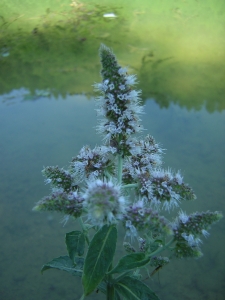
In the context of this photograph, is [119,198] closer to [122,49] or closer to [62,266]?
[62,266]

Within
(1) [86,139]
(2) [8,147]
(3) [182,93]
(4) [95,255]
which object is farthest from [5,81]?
(4) [95,255]

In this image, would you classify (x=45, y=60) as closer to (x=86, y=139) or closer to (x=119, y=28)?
(x=119, y=28)

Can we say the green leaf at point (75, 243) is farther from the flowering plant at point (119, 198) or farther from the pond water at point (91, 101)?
the pond water at point (91, 101)

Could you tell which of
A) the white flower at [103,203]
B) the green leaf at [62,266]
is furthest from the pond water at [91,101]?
the white flower at [103,203]

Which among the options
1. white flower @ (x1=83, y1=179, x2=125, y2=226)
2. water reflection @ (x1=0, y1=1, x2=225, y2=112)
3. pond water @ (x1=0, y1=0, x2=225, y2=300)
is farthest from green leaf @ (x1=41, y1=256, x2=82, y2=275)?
water reflection @ (x1=0, y1=1, x2=225, y2=112)

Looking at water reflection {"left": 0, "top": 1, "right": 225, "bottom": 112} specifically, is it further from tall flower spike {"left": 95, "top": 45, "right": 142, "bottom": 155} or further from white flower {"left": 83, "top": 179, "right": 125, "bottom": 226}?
white flower {"left": 83, "top": 179, "right": 125, "bottom": 226}

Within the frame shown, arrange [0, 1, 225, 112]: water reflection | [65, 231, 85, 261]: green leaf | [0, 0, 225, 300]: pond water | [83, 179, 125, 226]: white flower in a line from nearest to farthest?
1. [83, 179, 125, 226]: white flower
2. [65, 231, 85, 261]: green leaf
3. [0, 0, 225, 300]: pond water
4. [0, 1, 225, 112]: water reflection

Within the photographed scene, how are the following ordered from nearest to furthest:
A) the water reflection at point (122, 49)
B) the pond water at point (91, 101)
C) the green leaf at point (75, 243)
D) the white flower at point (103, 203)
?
the white flower at point (103, 203) → the green leaf at point (75, 243) → the pond water at point (91, 101) → the water reflection at point (122, 49)
